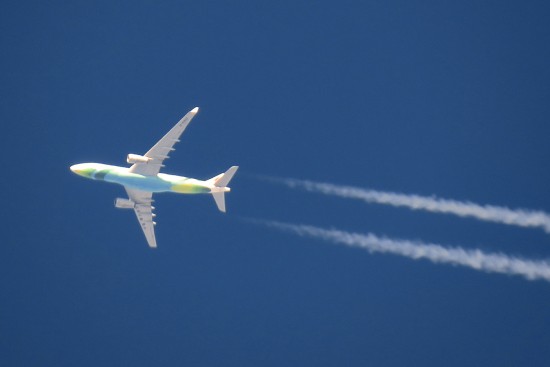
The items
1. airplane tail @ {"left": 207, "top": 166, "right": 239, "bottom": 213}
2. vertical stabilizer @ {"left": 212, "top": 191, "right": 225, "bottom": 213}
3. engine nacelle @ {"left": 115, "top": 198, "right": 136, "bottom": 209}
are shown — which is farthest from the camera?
engine nacelle @ {"left": 115, "top": 198, "right": 136, "bottom": 209}

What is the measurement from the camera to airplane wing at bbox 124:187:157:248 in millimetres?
69875

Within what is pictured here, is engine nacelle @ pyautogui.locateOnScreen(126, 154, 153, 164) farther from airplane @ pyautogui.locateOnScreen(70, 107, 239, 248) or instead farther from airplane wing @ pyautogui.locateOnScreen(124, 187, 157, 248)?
airplane wing @ pyautogui.locateOnScreen(124, 187, 157, 248)

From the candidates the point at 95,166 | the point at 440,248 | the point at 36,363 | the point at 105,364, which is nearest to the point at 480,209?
the point at 440,248

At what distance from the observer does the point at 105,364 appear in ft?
270

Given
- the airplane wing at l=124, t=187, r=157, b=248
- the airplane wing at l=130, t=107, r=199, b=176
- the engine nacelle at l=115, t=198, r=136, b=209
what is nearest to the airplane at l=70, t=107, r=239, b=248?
the airplane wing at l=130, t=107, r=199, b=176

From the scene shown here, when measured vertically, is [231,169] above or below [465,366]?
above

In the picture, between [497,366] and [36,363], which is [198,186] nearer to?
[36,363]

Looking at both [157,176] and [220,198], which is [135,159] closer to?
[157,176]

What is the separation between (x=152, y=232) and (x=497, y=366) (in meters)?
36.8

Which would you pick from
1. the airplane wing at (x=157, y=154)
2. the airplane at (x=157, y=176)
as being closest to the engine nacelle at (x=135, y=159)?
the airplane at (x=157, y=176)

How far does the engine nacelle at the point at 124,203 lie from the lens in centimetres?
6919

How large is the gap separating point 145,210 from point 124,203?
2.11m

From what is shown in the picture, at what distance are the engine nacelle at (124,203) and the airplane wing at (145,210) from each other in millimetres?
460

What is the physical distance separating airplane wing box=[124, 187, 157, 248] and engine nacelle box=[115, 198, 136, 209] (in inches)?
18.1
